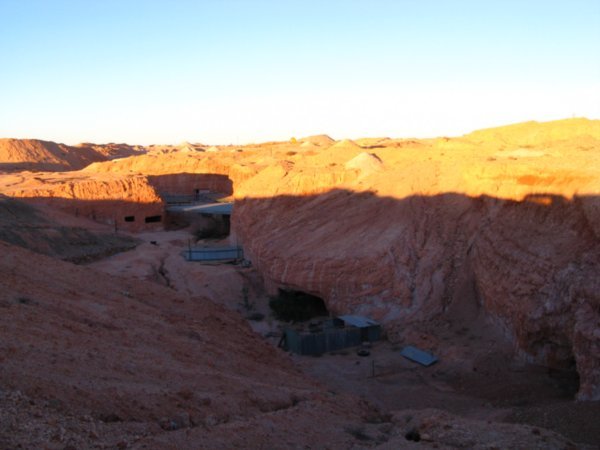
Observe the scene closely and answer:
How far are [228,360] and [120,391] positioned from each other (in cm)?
406

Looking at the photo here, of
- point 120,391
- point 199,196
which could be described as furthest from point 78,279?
point 199,196

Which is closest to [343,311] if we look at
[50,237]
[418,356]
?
[418,356]

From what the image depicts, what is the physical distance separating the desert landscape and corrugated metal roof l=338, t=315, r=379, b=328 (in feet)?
1.48

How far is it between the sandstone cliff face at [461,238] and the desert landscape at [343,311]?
0.06 meters

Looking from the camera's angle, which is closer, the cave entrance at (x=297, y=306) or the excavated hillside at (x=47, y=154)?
the cave entrance at (x=297, y=306)

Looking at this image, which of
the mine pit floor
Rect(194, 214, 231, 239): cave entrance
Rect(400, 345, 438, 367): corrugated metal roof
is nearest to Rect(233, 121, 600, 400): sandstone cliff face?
the mine pit floor

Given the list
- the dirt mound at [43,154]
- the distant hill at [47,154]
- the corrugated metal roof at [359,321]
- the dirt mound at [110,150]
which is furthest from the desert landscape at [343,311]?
the dirt mound at [110,150]

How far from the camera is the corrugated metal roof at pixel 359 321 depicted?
1655 cm

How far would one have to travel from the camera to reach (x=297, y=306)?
19797mm

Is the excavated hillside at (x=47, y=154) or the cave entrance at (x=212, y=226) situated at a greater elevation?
the excavated hillside at (x=47, y=154)

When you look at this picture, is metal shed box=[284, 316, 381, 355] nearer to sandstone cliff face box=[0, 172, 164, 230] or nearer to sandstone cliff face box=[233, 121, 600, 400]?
sandstone cliff face box=[233, 121, 600, 400]

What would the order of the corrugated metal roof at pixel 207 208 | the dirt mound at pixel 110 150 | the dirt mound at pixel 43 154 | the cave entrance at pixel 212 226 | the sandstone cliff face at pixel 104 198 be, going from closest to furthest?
the cave entrance at pixel 212 226 < the sandstone cliff face at pixel 104 198 < the corrugated metal roof at pixel 207 208 < the dirt mound at pixel 43 154 < the dirt mound at pixel 110 150

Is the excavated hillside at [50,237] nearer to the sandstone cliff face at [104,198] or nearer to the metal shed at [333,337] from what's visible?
the sandstone cliff face at [104,198]

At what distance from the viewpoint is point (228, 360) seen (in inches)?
416
